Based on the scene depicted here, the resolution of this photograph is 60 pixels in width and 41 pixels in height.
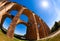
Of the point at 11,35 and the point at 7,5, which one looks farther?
the point at 7,5

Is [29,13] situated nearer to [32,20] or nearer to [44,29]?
[32,20]

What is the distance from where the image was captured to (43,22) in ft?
169

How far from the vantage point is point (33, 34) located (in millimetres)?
45906

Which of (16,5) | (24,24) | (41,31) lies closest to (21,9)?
(16,5)

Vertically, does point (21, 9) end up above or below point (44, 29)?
above

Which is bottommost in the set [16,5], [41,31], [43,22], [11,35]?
[11,35]

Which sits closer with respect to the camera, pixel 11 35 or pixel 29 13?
pixel 11 35

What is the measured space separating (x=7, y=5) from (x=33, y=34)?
11.8 m

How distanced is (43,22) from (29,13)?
6.39 metres

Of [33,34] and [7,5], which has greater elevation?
[7,5]

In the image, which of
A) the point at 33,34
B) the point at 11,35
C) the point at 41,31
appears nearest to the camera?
the point at 11,35

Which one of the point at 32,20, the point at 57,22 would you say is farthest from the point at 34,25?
the point at 57,22

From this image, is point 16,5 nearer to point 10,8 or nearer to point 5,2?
point 10,8

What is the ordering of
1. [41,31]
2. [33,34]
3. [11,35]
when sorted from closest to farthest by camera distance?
[11,35] < [33,34] < [41,31]
